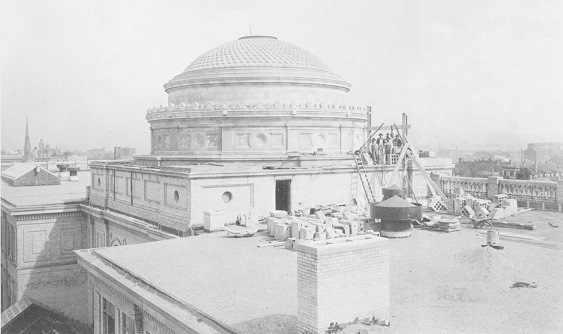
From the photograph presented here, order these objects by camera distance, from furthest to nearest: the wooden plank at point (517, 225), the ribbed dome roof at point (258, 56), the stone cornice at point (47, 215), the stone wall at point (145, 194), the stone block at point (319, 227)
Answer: the ribbed dome roof at point (258, 56) → the stone cornice at point (47, 215) → the stone wall at point (145, 194) → the wooden plank at point (517, 225) → the stone block at point (319, 227)

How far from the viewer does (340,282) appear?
8797 millimetres

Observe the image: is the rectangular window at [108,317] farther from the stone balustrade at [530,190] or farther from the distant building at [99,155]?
the distant building at [99,155]

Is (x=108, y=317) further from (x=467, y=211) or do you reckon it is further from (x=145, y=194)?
(x=467, y=211)

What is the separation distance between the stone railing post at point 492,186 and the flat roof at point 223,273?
1412 centimetres

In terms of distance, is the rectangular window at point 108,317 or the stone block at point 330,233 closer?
the rectangular window at point 108,317

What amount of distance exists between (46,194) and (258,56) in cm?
1932

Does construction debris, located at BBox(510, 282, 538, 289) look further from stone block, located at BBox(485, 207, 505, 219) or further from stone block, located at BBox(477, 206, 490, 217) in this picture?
stone block, located at BBox(485, 207, 505, 219)

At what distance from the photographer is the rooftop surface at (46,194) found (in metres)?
31.6

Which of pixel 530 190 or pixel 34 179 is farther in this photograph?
pixel 34 179

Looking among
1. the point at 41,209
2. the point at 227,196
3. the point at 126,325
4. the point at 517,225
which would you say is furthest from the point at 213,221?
the point at 41,209

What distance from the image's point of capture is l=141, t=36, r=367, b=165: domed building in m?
28.5

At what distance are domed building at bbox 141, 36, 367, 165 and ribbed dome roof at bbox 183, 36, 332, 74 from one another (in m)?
0.06

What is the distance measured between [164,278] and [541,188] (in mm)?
19555

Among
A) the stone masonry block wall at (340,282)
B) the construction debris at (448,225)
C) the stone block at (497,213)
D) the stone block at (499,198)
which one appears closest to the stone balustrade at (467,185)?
the stone block at (499,198)
